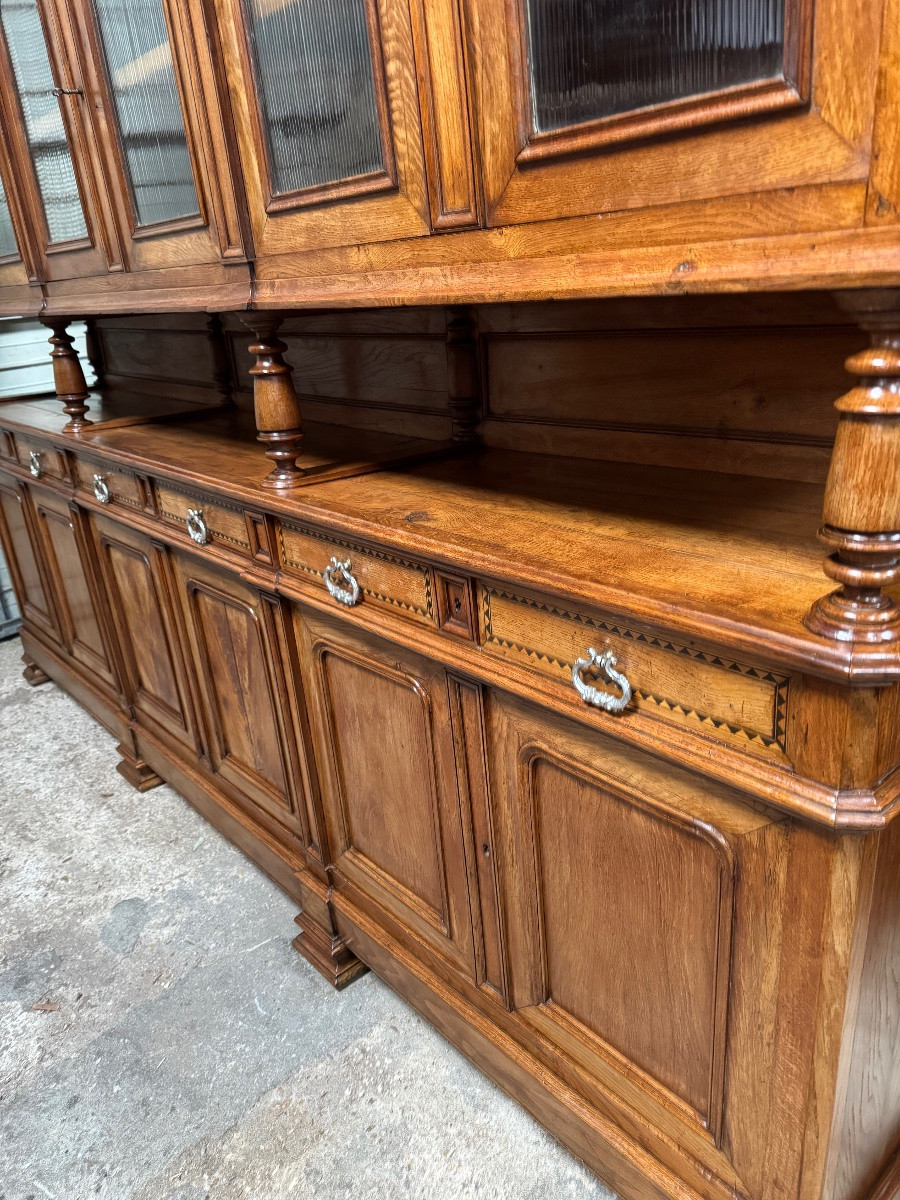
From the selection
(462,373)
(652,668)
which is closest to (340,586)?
(462,373)

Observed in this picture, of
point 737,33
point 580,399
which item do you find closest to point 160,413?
point 580,399

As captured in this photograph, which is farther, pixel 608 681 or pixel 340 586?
pixel 340 586

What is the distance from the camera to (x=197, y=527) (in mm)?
1766

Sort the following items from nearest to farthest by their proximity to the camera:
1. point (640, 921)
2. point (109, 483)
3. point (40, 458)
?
point (640, 921) < point (109, 483) < point (40, 458)

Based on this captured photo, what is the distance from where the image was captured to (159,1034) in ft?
5.50

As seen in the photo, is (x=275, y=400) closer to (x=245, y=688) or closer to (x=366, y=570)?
(x=366, y=570)

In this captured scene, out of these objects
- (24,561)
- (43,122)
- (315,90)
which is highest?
(43,122)

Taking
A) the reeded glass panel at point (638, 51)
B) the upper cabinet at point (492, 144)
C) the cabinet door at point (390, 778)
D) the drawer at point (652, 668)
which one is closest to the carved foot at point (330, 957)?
the cabinet door at point (390, 778)

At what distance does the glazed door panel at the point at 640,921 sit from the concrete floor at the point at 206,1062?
0.30 metres

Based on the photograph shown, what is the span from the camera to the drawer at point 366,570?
1.22m

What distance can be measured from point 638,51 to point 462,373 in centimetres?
82

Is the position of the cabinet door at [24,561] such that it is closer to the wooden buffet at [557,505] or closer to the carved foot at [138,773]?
the carved foot at [138,773]

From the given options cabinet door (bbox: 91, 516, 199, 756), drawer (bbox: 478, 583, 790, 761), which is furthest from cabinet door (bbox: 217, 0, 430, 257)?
cabinet door (bbox: 91, 516, 199, 756)

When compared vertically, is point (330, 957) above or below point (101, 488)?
below
